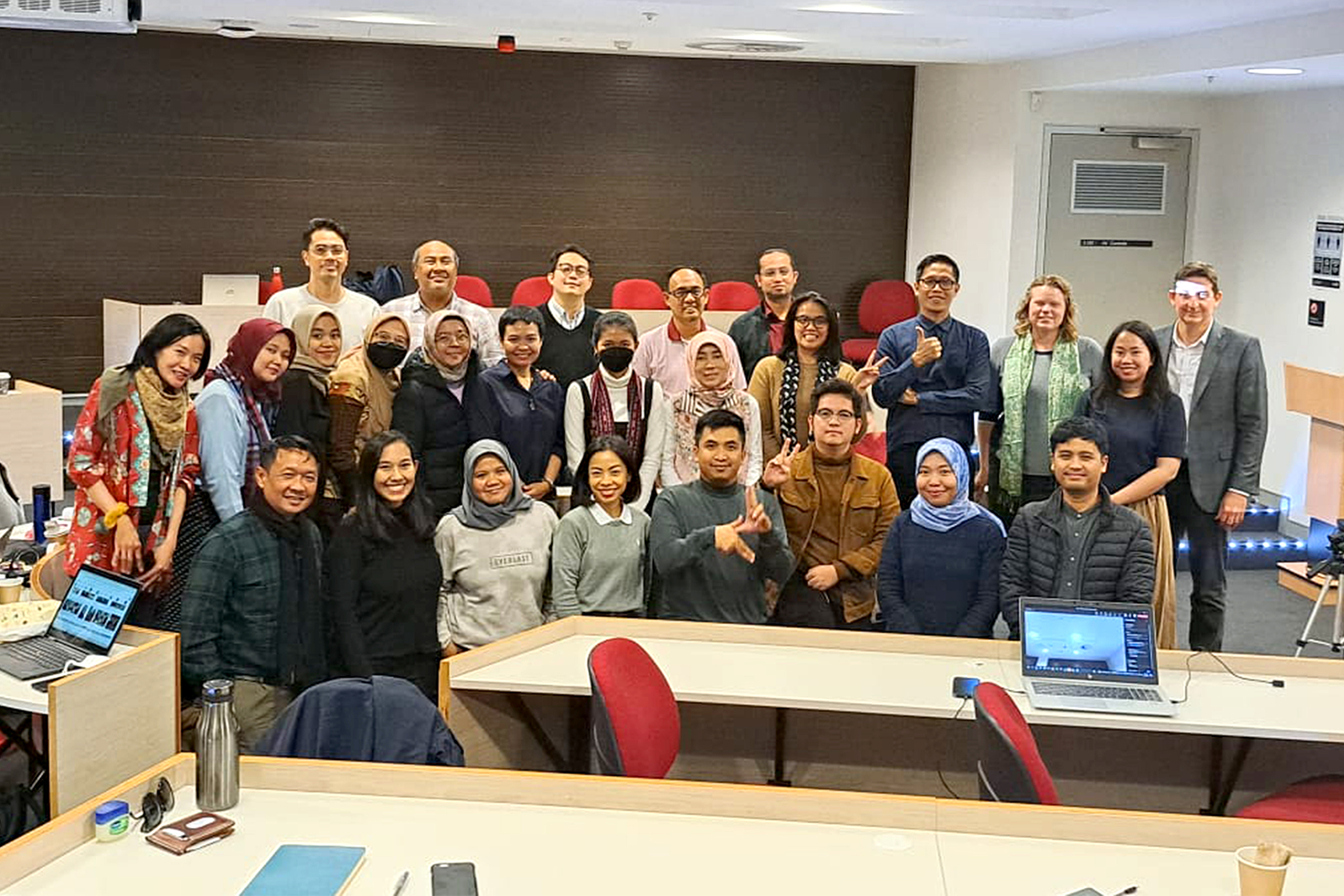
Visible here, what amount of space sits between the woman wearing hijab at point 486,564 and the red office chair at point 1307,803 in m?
2.24

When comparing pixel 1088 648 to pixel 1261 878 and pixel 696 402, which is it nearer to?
pixel 1261 878

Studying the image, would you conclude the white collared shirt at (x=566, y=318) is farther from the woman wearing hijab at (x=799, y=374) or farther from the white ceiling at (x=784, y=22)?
the white ceiling at (x=784, y=22)

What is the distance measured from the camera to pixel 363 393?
210 inches

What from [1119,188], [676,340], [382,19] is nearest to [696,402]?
[676,340]

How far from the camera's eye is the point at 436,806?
3359 mm

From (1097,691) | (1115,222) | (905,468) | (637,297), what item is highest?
(1115,222)

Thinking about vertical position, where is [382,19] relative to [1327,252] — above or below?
above

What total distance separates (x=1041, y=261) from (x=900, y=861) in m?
7.28

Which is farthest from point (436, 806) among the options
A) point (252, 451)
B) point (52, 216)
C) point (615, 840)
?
point (52, 216)

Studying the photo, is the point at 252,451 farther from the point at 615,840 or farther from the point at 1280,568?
the point at 1280,568

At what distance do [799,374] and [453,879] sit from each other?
10.6ft

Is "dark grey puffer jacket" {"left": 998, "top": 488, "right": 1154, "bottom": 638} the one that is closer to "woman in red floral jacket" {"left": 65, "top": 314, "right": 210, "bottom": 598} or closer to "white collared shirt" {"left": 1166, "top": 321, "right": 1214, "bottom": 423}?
"white collared shirt" {"left": 1166, "top": 321, "right": 1214, "bottom": 423}

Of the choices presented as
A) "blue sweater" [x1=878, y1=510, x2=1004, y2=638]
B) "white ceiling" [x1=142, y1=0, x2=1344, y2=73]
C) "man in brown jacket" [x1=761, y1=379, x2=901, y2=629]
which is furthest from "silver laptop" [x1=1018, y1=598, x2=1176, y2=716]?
"white ceiling" [x1=142, y1=0, x2=1344, y2=73]

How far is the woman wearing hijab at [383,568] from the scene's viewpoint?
465 centimetres
